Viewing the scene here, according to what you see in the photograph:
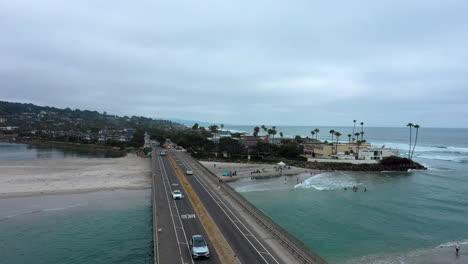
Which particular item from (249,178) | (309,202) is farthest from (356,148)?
(309,202)

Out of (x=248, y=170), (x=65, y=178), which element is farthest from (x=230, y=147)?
(x=65, y=178)

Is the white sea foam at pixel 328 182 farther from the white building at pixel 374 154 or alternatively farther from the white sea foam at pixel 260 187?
the white building at pixel 374 154

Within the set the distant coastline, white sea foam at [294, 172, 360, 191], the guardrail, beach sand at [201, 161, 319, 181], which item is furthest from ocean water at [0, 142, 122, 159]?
the guardrail

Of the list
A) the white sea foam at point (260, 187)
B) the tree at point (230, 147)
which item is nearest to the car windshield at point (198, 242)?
the white sea foam at point (260, 187)

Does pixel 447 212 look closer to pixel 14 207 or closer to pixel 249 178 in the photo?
pixel 249 178

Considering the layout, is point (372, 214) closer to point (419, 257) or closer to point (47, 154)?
point (419, 257)
